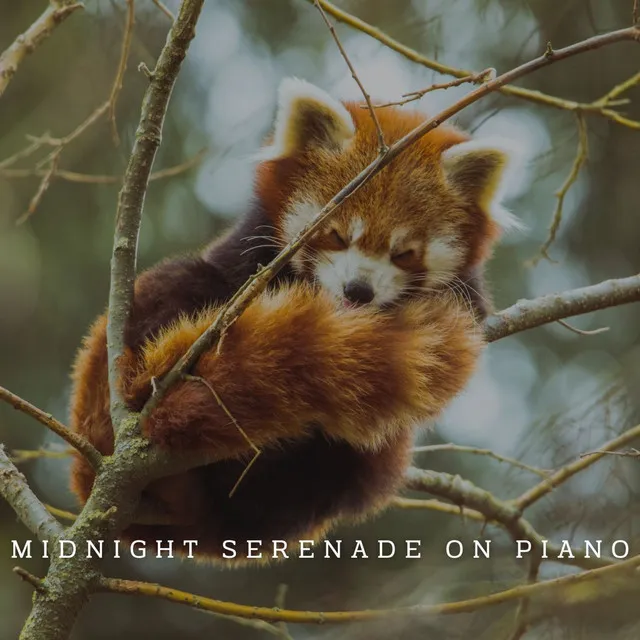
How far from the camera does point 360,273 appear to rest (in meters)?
2.54

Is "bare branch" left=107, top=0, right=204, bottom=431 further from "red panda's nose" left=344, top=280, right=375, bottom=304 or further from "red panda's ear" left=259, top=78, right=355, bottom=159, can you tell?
"red panda's ear" left=259, top=78, right=355, bottom=159

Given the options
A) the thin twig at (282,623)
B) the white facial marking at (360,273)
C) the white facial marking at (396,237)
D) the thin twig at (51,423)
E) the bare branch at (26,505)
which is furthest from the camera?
the white facial marking at (396,237)

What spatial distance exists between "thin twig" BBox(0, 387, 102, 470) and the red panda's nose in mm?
975

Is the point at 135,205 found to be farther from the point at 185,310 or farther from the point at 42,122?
the point at 42,122

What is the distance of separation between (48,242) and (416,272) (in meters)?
3.46

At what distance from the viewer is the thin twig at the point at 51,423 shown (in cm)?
157

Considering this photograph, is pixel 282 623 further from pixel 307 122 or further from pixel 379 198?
pixel 307 122

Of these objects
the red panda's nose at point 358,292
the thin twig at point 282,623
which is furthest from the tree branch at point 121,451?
the red panda's nose at point 358,292

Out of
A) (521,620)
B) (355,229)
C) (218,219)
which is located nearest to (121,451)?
(521,620)

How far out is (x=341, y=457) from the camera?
2.30 m

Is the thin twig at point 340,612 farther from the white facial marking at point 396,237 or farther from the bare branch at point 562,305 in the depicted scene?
the white facial marking at point 396,237

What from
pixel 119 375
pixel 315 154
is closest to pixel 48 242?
pixel 315 154

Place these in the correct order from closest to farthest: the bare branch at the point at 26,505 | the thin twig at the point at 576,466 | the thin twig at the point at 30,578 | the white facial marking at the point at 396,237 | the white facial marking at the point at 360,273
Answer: the thin twig at the point at 30,578
the bare branch at the point at 26,505
the thin twig at the point at 576,466
the white facial marking at the point at 360,273
the white facial marking at the point at 396,237

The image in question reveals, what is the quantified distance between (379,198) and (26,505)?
144 cm
